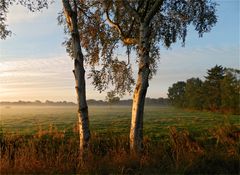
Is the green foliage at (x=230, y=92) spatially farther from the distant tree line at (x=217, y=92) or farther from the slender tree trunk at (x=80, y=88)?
the slender tree trunk at (x=80, y=88)

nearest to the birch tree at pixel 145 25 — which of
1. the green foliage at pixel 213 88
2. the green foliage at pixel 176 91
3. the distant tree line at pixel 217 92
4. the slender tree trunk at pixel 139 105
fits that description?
the slender tree trunk at pixel 139 105

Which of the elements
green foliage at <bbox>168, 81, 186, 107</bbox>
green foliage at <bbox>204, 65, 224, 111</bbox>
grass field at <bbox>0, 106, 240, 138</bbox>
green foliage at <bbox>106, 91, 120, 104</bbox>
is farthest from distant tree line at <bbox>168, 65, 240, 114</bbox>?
green foliage at <bbox>106, 91, 120, 104</bbox>

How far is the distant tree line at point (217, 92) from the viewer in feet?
297

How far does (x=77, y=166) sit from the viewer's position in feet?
32.6

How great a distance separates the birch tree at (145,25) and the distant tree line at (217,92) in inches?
3015

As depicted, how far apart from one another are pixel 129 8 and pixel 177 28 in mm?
2996

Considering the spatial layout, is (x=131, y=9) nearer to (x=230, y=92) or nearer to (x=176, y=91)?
(x=230, y=92)

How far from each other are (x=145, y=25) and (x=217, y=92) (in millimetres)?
88891

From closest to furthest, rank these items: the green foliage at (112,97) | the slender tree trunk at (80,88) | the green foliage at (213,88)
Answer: the slender tree trunk at (80,88) → the green foliage at (112,97) → the green foliage at (213,88)

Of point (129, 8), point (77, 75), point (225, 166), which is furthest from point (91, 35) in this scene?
point (225, 166)

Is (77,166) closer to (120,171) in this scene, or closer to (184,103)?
(120,171)

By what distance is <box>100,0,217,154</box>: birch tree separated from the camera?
509 inches

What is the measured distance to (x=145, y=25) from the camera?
1355 cm

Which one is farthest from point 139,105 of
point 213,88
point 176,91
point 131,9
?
point 176,91
